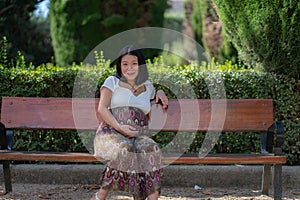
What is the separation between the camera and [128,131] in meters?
4.36

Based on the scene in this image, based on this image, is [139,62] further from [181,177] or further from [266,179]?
[266,179]

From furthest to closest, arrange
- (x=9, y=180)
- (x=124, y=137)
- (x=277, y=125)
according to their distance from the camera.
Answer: (x=9, y=180)
(x=277, y=125)
(x=124, y=137)

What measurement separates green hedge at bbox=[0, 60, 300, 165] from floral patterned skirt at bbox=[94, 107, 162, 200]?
1.37 m

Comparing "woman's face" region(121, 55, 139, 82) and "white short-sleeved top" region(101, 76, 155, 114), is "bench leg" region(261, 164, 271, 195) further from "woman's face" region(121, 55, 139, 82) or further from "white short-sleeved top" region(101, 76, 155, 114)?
"woman's face" region(121, 55, 139, 82)

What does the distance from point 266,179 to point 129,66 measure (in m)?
1.78

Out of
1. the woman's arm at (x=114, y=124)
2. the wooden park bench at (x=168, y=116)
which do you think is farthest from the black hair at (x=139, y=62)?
the wooden park bench at (x=168, y=116)

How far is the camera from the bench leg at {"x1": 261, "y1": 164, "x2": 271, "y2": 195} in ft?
16.8

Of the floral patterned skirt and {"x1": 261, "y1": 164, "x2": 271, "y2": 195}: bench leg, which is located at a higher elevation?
the floral patterned skirt

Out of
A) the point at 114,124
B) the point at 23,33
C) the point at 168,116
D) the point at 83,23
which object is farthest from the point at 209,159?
the point at 23,33

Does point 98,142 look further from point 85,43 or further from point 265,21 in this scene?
point 85,43

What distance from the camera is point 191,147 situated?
5.75 metres

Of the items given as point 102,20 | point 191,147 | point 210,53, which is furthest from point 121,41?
point 191,147

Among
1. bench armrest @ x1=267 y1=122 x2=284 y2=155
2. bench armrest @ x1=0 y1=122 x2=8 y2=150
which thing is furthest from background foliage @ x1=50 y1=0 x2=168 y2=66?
bench armrest @ x1=267 y1=122 x2=284 y2=155

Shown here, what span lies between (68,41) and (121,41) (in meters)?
1.12
